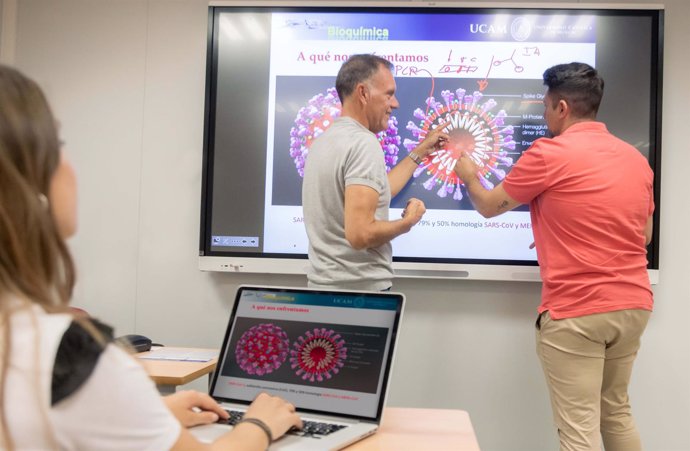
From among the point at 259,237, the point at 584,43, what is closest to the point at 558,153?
the point at 584,43

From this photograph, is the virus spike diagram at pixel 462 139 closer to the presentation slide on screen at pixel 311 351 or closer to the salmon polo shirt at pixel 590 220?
the salmon polo shirt at pixel 590 220

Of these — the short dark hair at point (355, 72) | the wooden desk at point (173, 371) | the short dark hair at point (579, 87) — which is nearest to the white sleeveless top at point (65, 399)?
the wooden desk at point (173, 371)

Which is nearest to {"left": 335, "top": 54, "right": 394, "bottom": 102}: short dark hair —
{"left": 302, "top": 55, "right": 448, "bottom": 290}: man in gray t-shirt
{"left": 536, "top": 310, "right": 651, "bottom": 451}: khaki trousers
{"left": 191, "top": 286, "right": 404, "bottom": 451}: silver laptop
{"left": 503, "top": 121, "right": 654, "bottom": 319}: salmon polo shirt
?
{"left": 302, "top": 55, "right": 448, "bottom": 290}: man in gray t-shirt

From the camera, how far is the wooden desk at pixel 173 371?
1.60m

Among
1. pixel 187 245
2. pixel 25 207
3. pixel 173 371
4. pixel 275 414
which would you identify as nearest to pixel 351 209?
pixel 173 371

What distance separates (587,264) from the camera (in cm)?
208

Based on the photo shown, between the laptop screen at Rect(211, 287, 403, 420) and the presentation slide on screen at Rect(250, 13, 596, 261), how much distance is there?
1.49 metres

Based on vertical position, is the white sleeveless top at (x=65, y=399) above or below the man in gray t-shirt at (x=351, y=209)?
below

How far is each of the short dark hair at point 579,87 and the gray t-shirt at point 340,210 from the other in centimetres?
85

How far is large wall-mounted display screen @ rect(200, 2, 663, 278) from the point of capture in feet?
9.10

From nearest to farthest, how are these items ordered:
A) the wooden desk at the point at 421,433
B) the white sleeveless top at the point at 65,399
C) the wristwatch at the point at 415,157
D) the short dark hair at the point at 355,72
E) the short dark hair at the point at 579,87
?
the white sleeveless top at the point at 65,399
the wooden desk at the point at 421,433
the short dark hair at the point at 355,72
the short dark hair at the point at 579,87
the wristwatch at the point at 415,157

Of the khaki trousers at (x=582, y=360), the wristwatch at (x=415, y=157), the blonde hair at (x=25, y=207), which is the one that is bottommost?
the khaki trousers at (x=582, y=360)

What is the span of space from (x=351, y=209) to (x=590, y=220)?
89cm

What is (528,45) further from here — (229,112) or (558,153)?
(229,112)
